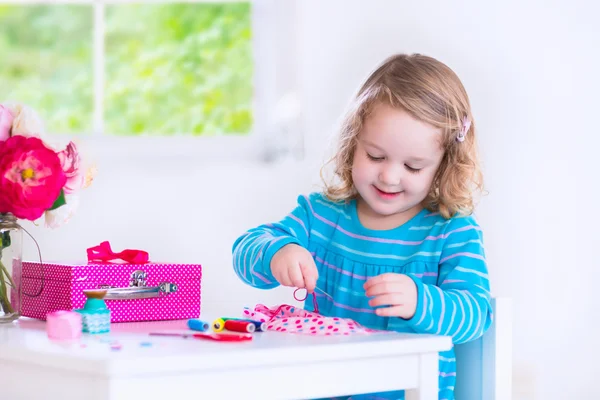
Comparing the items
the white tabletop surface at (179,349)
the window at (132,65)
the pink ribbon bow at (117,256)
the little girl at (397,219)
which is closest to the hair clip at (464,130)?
the little girl at (397,219)

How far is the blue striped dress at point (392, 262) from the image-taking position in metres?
1.15

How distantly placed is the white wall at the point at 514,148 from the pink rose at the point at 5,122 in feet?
2.77

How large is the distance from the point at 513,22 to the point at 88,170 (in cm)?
133

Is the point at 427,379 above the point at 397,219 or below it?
below

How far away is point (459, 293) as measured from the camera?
1179 mm

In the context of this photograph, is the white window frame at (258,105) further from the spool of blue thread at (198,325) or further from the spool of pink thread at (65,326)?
the spool of pink thread at (65,326)

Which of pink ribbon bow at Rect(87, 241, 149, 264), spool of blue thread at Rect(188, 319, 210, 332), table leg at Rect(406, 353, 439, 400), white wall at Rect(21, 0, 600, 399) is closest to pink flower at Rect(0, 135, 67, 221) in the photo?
pink ribbon bow at Rect(87, 241, 149, 264)

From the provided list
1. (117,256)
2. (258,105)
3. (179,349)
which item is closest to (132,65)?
(258,105)

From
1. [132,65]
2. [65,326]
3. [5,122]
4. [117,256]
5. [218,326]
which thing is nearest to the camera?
[65,326]

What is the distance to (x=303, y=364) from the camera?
3.02 ft

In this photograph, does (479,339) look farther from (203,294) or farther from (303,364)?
(203,294)

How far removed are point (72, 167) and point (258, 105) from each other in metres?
0.95

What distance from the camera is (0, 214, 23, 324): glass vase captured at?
3.98 feet

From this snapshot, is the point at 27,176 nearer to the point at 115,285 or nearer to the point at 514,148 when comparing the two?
the point at 115,285
